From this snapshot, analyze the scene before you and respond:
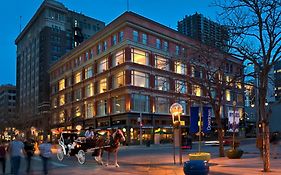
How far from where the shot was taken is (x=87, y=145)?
27188mm

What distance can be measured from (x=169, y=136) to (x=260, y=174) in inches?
2319

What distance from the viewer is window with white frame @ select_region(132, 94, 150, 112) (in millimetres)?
67375

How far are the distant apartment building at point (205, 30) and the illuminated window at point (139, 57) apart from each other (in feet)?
115

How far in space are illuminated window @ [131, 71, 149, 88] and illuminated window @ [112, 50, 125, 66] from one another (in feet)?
11.0

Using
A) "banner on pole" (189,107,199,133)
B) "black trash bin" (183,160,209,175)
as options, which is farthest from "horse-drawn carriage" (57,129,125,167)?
"black trash bin" (183,160,209,175)

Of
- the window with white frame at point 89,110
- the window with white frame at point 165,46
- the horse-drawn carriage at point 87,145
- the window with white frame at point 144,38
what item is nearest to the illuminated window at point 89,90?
the window with white frame at point 89,110

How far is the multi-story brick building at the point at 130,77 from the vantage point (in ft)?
220

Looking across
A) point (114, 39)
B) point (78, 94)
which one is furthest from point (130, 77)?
point (78, 94)

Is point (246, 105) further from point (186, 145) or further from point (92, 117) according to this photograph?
point (186, 145)

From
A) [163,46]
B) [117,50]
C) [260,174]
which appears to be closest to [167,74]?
[163,46]

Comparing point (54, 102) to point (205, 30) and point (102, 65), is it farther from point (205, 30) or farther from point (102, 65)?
point (205, 30)

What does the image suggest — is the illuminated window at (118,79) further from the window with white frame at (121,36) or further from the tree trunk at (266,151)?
the tree trunk at (266,151)

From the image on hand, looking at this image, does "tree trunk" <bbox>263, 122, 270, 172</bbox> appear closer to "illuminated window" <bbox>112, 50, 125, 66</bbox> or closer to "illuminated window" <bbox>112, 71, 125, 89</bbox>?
"illuminated window" <bbox>112, 71, 125, 89</bbox>

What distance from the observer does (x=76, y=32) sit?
135 metres
